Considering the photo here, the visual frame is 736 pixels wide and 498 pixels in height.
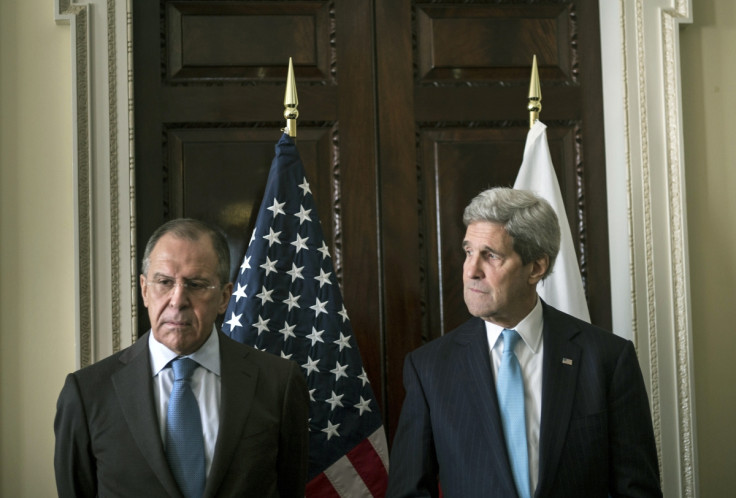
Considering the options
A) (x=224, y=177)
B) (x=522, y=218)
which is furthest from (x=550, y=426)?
(x=224, y=177)

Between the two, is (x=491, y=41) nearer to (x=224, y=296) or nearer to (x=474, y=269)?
(x=474, y=269)

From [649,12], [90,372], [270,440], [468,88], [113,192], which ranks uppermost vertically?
[649,12]

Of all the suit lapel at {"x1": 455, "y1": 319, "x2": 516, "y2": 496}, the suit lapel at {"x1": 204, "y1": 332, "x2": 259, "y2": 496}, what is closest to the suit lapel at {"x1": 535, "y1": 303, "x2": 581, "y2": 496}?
the suit lapel at {"x1": 455, "y1": 319, "x2": 516, "y2": 496}

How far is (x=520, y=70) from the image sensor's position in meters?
3.58

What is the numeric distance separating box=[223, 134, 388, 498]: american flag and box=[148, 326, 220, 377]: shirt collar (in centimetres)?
66

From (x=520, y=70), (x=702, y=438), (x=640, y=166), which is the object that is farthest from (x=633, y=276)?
(x=520, y=70)

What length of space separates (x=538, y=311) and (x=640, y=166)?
48.2 inches

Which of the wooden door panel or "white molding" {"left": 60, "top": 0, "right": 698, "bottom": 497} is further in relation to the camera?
the wooden door panel

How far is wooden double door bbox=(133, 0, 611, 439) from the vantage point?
3.39m

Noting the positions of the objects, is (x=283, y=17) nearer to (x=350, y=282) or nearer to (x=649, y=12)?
(x=350, y=282)

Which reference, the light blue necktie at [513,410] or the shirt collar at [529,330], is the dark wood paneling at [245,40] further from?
the light blue necktie at [513,410]

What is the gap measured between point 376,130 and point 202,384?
1.59m

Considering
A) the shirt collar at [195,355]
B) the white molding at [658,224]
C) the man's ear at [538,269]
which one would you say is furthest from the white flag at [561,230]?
the shirt collar at [195,355]

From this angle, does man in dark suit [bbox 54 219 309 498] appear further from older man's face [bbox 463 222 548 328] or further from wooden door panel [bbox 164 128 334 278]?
wooden door panel [bbox 164 128 334 278]
